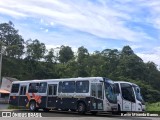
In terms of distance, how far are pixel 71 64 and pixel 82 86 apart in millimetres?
62220

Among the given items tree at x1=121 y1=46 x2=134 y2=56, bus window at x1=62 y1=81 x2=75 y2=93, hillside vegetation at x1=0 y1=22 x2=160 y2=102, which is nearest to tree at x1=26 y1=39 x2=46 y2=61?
hillside vegetation at x1=0 y1=22 x2=160 y2=102

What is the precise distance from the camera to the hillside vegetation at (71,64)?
80188 mm

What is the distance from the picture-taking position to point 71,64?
88.4 meters

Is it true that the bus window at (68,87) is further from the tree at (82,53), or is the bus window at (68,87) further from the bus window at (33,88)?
the tree at (82,53)

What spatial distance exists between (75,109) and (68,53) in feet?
263

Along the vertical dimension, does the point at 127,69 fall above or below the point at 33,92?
above

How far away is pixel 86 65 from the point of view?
87.3 meters

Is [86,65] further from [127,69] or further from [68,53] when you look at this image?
[68,53]

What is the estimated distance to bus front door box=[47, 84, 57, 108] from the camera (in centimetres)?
2851

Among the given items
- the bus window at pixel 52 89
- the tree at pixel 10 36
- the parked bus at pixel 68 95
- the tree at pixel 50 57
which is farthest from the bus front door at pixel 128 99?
the tree at pixel 50 57

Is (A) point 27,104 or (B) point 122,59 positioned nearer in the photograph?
(A) point 27,104

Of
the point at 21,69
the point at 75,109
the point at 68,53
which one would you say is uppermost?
the point at 68,53

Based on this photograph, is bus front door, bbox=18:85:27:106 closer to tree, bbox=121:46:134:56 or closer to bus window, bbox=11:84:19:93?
bus window, bbox=11:84:19:93

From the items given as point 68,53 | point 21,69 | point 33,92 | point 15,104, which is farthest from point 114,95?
point 68,53
